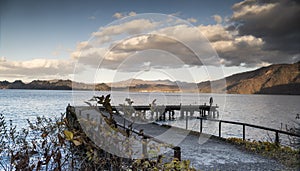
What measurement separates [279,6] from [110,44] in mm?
4069

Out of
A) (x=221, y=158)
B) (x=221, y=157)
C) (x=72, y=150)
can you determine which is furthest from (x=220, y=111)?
(x=72, y=150)

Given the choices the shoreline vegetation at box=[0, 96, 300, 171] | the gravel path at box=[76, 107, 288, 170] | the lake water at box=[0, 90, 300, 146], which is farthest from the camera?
the lake water at box=[0, 90, 300, 146]

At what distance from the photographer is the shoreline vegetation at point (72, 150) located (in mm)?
2684

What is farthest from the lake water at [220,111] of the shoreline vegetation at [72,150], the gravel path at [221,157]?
the gravel path at [221,157]

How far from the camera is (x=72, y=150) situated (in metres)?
3.84

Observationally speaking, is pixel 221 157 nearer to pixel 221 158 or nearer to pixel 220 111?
pixel 221 158

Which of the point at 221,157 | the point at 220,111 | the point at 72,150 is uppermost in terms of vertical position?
the point at 72,150

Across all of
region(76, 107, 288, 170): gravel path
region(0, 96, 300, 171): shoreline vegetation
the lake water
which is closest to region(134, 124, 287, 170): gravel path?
region(76, 107, 288, 170): gravel path

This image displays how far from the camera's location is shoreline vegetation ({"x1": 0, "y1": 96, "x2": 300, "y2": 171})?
2684 mm

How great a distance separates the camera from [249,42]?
60.3 ft

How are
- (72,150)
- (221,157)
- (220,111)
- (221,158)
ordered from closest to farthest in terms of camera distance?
(72,150) < (221,158) < (221,157) < (220,111)

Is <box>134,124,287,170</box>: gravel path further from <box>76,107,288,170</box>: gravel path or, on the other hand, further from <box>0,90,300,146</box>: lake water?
<box>0,90,300,146</box>: lake water

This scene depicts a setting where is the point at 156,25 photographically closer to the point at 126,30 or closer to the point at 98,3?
the point at 126,30

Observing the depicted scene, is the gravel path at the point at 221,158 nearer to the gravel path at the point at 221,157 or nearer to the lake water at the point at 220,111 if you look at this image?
the gravel path at the point at 221,157
